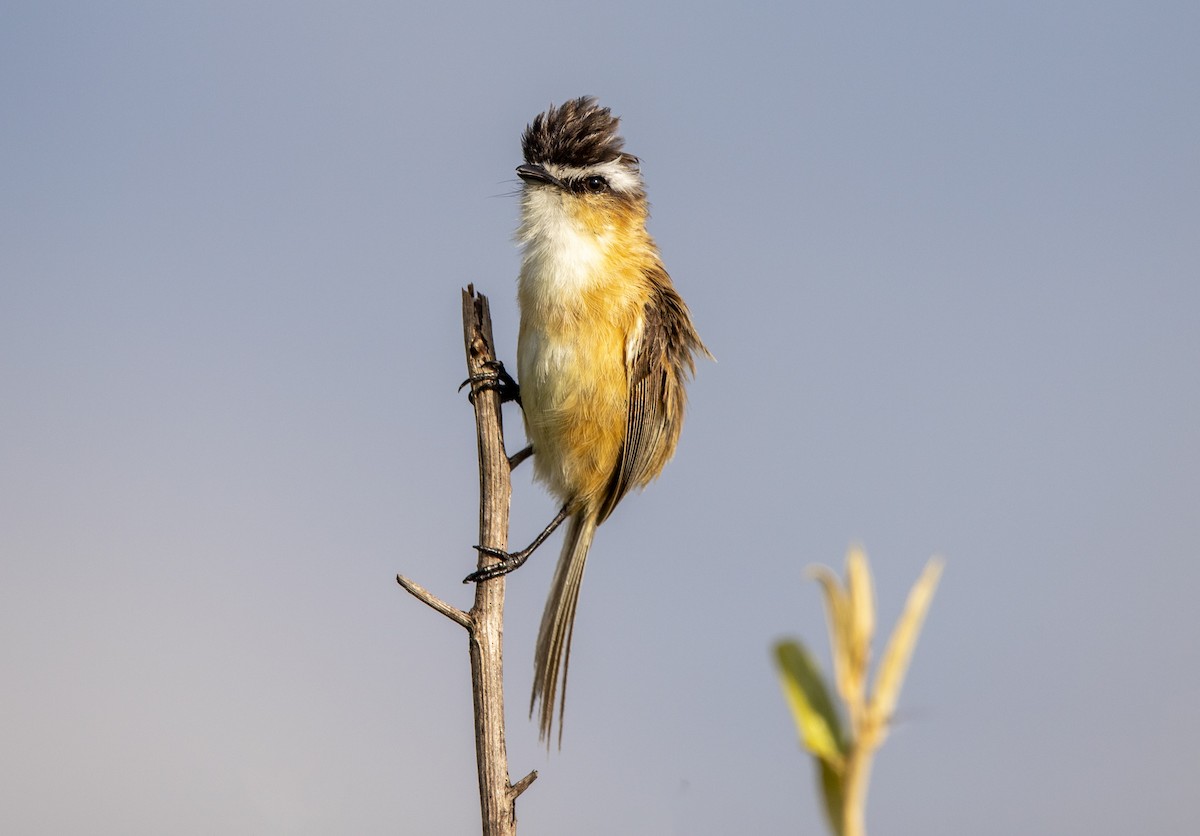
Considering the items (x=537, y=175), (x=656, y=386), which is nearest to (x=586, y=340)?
(x=656, y=386)

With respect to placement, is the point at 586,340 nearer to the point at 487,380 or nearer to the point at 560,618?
the point at 487,380

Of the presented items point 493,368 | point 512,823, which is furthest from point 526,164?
point 512,823

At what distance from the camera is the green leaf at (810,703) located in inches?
18.3

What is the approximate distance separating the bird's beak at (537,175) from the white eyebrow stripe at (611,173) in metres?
0.02

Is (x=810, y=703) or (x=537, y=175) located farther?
(x=537, y=175)

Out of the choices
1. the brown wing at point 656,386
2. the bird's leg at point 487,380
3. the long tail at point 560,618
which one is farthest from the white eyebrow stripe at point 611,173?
the long tail at point 560,618

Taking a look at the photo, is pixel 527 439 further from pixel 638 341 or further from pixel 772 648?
pixel 772 648

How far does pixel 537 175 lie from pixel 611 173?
288 millimetres

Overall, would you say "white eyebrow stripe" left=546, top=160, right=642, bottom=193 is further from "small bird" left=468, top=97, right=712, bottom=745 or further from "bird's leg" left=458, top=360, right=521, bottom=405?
"bird's leg" left=458, top=360, right=521, bottom=405

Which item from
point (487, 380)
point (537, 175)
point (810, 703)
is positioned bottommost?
point (810, 703)

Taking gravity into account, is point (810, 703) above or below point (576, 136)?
below

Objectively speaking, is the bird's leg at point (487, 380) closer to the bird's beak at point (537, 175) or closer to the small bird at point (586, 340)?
the small bird at point (586, 340)

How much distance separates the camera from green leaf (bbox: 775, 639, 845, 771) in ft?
1.52

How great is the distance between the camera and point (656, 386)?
433 cm
